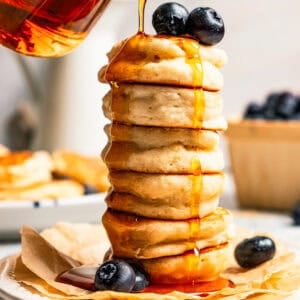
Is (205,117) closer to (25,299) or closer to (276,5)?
(25,299)

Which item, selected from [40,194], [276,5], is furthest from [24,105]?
[40,194]

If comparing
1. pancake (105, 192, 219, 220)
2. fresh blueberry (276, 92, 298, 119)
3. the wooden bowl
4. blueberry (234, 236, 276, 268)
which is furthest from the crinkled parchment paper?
fresh blueberry (276, 92, 298, 119)

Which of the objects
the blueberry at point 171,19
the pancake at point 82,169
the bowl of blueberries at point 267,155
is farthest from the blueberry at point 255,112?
the blueberry at point 171,19

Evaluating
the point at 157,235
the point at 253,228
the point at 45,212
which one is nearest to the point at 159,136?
the point at 157,235

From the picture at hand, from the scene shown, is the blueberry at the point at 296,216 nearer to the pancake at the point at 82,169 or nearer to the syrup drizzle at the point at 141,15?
the pancake at the point at 82,169

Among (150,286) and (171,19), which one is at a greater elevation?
(171,19)

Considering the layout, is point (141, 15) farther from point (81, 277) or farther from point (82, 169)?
point (82, 169)

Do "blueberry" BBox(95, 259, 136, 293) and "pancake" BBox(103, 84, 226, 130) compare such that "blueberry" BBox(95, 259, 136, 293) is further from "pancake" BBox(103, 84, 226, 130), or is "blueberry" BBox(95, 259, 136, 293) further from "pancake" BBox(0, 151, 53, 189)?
"pancake" BBox(0, 151, 53, 189)
